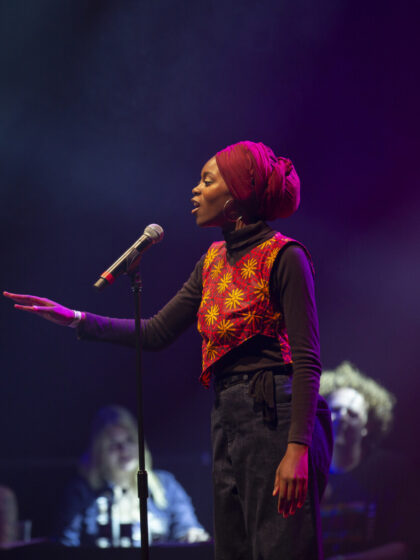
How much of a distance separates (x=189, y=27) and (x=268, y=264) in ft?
9.82

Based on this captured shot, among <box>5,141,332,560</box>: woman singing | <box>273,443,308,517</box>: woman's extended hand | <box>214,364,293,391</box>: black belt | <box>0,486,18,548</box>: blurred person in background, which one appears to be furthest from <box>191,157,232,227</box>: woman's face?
<box>0,486,18,548</box>: blurred person in background

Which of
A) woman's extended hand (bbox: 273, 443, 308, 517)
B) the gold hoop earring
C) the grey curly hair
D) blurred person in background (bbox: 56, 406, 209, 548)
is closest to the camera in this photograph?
woman's extended hand (bbox: 273, 443, 308, 517)

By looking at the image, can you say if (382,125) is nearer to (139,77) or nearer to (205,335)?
(139,77)

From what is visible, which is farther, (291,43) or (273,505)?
(291,43)

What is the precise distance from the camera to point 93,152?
174 inches

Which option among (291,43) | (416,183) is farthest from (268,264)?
(416,183)

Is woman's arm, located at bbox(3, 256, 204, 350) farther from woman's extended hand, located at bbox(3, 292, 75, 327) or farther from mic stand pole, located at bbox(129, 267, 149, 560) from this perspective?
mic stand pole, located at bbox(129, 267, 149, 560)

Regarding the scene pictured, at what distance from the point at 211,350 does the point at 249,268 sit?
9.1 inches

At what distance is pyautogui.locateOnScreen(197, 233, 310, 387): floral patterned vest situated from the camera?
61.1 inches

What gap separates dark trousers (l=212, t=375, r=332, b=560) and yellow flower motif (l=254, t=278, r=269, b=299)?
0.21 metres

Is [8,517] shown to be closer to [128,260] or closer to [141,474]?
[141,474]

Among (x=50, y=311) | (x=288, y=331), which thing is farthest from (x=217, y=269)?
(x=50, y=311)

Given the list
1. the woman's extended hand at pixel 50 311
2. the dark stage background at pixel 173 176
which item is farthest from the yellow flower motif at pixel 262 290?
the dark stage background at pixel 173 176

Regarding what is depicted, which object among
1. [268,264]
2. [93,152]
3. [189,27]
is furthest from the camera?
[93,152]
